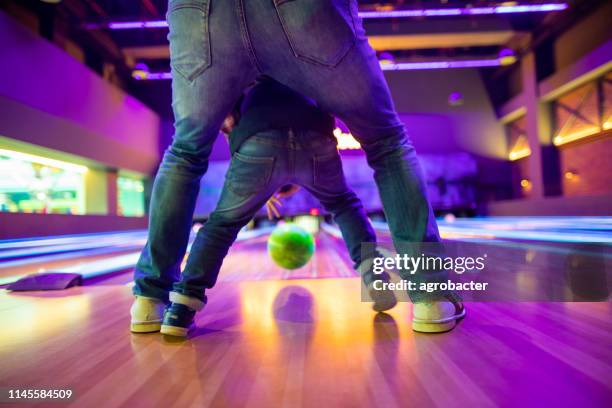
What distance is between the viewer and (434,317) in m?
0.82

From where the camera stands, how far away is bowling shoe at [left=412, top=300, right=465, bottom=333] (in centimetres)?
82

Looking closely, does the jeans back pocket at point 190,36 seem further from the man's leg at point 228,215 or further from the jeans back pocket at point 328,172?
the jeans back pocket at point 328,172

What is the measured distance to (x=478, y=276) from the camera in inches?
44.3

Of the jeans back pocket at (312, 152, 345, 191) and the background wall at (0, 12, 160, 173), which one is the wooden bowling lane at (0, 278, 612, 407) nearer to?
the jeans back pocket at (312, 152, 345, 191)

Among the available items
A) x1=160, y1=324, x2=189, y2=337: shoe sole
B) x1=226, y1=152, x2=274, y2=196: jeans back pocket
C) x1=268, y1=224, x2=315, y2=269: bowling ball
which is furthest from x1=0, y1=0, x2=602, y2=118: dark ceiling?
x1=160, y1=324, x2=189, y2=337: shoe sole

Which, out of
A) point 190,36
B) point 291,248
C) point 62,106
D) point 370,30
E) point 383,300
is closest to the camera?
point 190,36

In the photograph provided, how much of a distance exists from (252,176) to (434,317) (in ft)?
1.59

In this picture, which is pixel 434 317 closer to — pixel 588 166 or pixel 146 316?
pixel 146 316

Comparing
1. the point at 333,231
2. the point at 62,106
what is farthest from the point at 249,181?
the point at 62,106

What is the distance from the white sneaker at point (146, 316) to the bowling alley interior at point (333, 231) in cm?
2

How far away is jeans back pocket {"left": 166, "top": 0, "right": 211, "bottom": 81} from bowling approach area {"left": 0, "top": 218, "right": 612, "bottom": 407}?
55 cm

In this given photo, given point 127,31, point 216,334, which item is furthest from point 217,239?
point 127,31

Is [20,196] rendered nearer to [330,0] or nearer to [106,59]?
[106,59]

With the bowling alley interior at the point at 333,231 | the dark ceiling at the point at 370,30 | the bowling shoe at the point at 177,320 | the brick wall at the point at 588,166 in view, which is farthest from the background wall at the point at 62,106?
the brick wall at the point at 588,166
